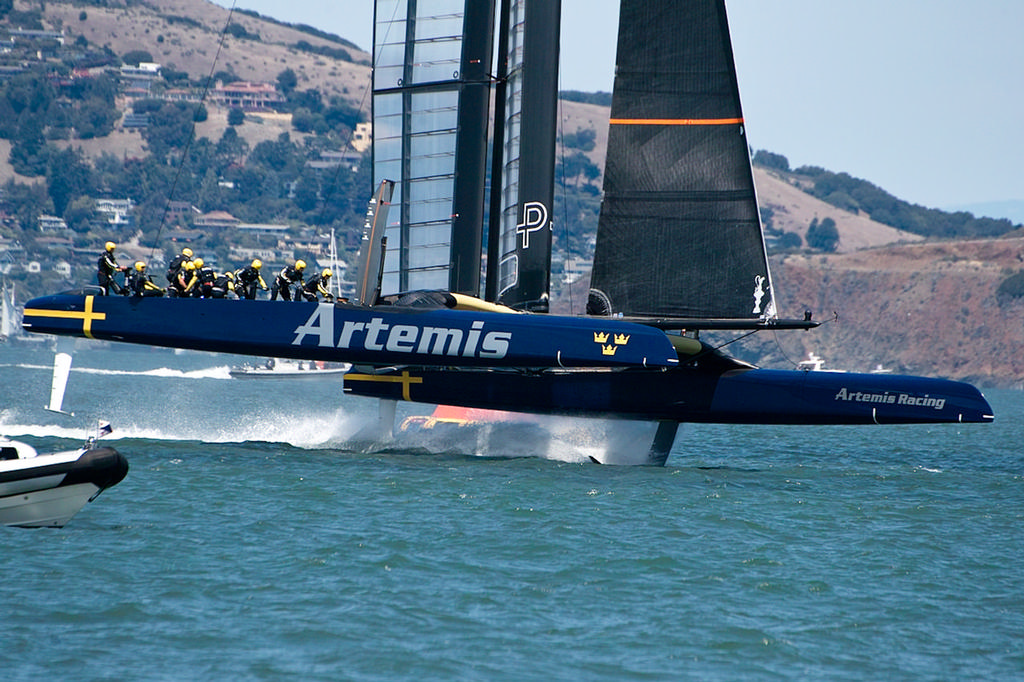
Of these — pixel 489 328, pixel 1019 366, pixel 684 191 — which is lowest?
pixel 1019 366

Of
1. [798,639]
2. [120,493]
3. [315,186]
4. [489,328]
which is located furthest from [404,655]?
[315,186]

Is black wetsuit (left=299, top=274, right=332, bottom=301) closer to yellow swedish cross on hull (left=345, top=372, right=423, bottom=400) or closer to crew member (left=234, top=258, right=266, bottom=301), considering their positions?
crew member (left=234, top=258, right=266, bottom=301)

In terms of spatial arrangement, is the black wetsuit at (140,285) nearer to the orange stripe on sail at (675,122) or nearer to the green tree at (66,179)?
the orange stripe on sail at (675,122)

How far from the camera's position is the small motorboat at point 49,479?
406 inches

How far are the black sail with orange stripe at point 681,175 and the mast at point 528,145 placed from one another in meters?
0.90

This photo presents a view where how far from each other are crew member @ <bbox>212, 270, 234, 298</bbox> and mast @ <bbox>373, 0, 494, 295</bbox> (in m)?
2.51

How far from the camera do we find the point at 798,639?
8516mm

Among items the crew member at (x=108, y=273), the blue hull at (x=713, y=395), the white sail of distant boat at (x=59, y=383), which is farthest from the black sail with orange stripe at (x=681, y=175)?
the white sail of distant boat at (x=59, y=383)

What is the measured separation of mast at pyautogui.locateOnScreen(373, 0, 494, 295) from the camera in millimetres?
17500

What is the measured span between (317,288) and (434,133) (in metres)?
3.02

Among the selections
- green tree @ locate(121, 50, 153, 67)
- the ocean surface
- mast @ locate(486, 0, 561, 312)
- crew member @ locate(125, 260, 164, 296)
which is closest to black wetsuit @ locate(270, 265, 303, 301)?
crew member @ locate(125, 260, 164, 296)

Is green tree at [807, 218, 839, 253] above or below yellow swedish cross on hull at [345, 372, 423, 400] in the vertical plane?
above

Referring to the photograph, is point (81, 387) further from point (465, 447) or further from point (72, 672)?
point (72, 672)

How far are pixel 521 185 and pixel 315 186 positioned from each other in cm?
14307
